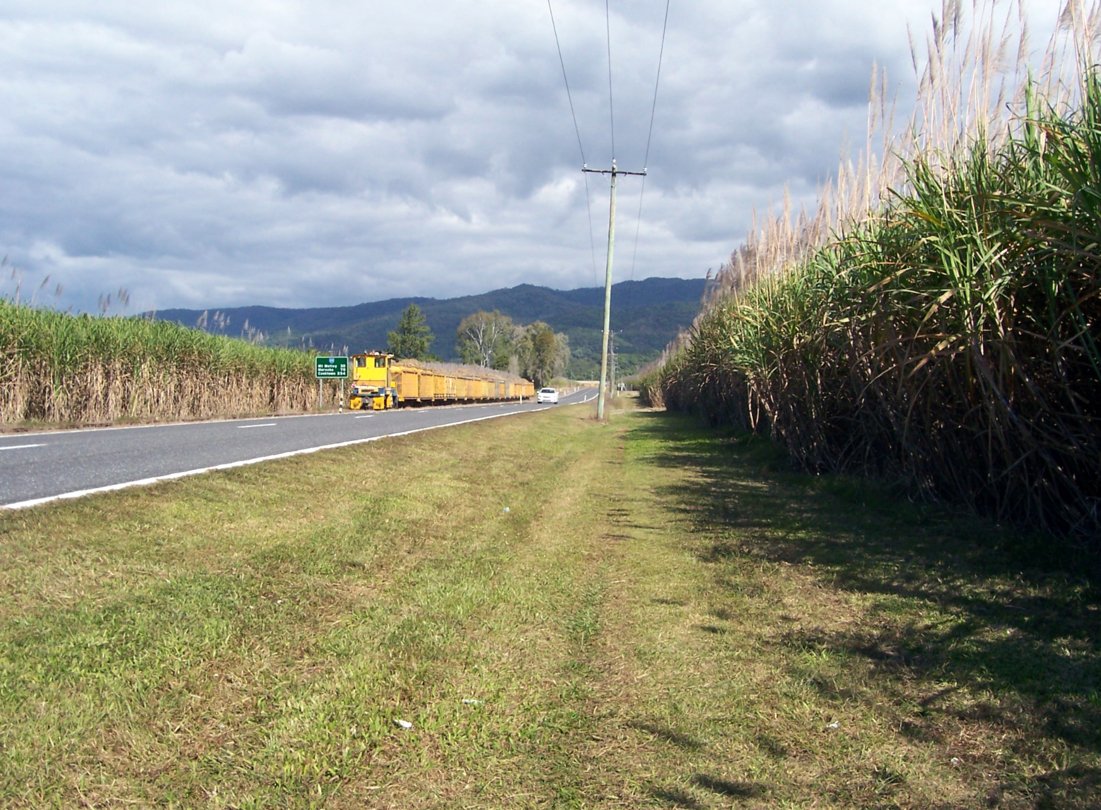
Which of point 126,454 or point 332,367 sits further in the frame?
point 332,367

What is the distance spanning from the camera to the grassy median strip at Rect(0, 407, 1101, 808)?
11.5 feet

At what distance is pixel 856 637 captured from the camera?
17.4 feet

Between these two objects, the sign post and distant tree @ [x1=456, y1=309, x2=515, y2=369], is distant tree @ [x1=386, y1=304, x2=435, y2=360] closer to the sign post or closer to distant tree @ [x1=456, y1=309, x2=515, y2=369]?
distant tree @ [x1=456, y1=309, x2=515, y2=369]

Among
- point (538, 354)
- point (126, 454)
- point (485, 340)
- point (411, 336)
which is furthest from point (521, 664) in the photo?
point (538, 354)

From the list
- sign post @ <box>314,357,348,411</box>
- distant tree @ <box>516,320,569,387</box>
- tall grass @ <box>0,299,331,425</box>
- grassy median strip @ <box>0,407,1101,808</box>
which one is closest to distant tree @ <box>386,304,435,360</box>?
distant tree @ <box>516,320,569,387</box>

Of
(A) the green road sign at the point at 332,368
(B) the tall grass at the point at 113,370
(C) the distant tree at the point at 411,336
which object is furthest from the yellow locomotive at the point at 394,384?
(C) the distant tree at the point at 411,336

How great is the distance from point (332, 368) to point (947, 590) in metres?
34.7

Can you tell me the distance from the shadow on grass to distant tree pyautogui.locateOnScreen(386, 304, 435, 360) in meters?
106

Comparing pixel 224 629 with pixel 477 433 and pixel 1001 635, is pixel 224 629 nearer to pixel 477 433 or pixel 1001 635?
pixel 1001 635

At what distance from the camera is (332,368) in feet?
126

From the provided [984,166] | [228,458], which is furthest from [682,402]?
[984,166]

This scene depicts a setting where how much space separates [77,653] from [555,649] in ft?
8.03

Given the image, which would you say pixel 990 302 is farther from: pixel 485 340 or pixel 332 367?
pixel 485 340

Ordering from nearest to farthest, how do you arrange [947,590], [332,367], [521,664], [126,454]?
[521,664] < [947,590] < [126,454] < [332,367]
